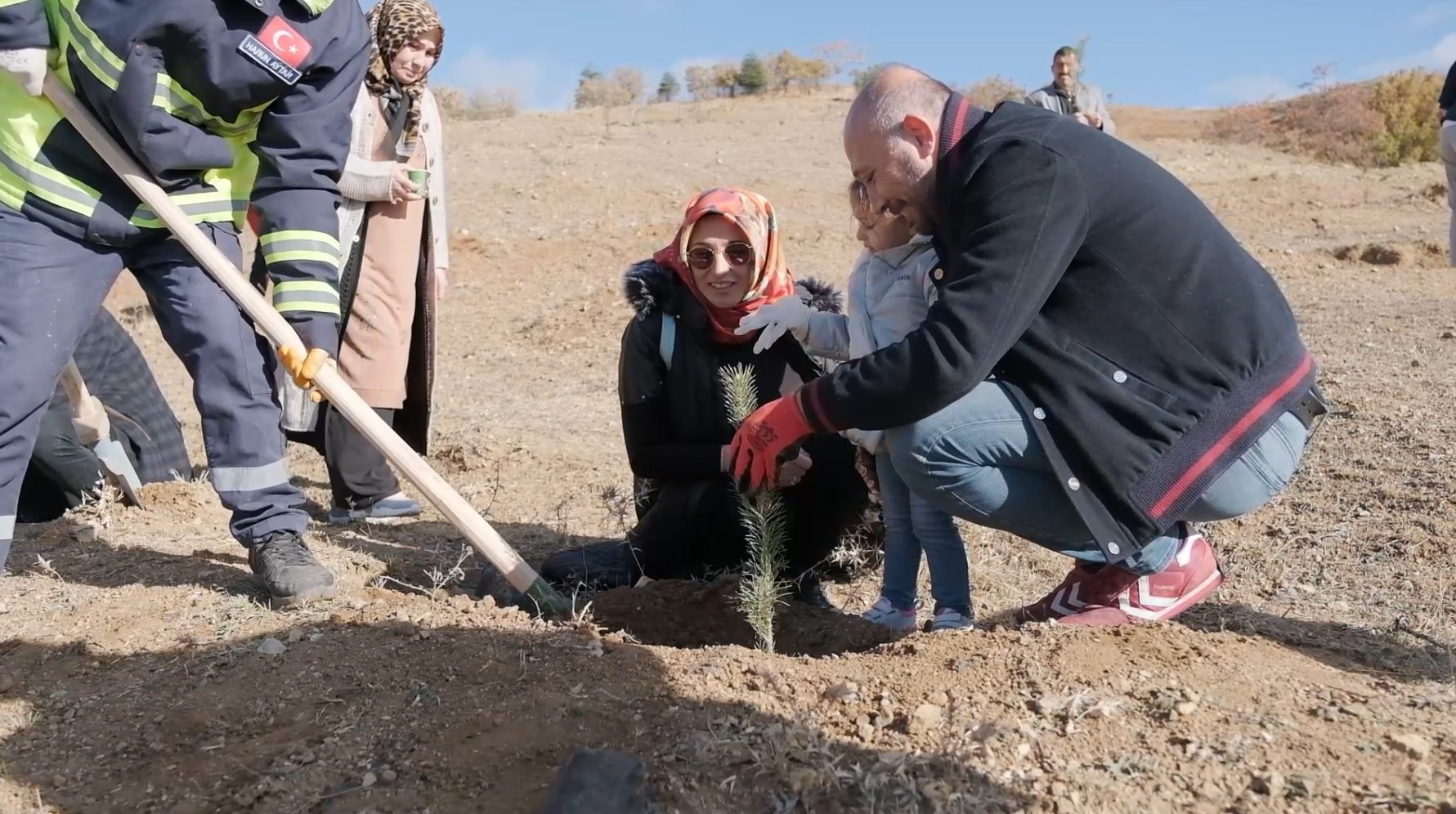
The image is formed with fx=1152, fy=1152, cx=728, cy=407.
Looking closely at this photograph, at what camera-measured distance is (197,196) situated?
303 cm

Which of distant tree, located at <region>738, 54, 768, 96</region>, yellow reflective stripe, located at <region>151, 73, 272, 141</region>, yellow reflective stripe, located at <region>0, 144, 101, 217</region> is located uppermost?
distant tree, located at <region>738, 54, 768, 96</region>

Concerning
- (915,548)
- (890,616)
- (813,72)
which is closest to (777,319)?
(915,548)

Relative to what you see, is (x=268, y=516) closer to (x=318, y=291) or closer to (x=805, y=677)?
(x=318, y=291)

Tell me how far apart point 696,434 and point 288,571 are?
3.99ft

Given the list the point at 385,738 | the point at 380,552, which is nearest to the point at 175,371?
the point at 380,552

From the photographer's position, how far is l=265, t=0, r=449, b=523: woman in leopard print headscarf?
416 centimetres

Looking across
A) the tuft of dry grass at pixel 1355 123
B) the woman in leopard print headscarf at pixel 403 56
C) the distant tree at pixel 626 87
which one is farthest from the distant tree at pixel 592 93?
the woman in leopard print headscarf at pixel 403 56

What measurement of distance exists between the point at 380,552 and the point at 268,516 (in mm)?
784

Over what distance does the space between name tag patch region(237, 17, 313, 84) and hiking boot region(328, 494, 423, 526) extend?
189 cm

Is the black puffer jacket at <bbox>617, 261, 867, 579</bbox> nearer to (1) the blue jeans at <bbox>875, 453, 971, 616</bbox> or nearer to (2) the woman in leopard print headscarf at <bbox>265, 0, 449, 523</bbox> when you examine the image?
(1) the blue jeans at <bbox>875, 453, 971, 616</bbox>

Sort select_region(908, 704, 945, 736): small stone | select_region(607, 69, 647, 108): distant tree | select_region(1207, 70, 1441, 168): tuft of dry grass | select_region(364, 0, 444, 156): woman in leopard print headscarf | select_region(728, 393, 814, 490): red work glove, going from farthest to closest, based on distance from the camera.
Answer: select_region(607, 69, 647, 108): distant tree < select_region(1207, 70, 1441, 168): tuft of dry grass < select_region(364, 0, 444, 156): woman in leopard print headscarf < select_region(728, 393, 814, 490): red work glove < select_region(908, 704, 945, 736): small stone

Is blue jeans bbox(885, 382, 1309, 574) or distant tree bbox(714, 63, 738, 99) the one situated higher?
distant tree bbox(714, 63, 738, 99)

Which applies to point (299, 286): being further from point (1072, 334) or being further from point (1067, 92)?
point (1067, 92)

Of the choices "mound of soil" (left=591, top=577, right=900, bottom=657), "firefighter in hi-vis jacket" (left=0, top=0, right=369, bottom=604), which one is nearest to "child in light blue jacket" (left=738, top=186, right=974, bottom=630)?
"mound of soil" (left=591, top=577, right=900, bottom=657)
